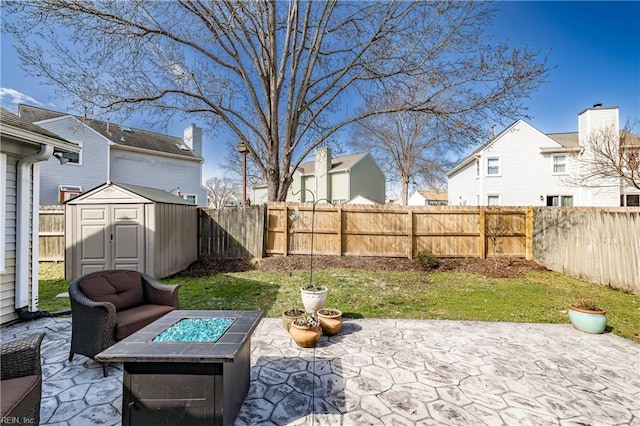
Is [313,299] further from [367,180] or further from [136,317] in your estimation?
[367,180]

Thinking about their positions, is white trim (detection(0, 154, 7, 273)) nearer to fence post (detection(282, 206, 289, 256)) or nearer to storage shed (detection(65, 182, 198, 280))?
storage shed (detection(65, 182, 198, 280))

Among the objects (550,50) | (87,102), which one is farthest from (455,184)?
(87,102)

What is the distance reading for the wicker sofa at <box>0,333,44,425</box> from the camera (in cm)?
179

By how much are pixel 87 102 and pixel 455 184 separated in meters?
22.3

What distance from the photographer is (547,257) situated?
8578mm

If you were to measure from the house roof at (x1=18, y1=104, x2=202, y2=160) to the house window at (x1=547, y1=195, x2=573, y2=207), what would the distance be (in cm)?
2106

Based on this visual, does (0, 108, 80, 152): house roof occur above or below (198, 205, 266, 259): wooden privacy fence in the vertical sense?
above

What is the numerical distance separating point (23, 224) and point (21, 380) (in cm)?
377

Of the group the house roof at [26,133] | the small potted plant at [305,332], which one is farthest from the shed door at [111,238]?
the small potted plant at [305,332]

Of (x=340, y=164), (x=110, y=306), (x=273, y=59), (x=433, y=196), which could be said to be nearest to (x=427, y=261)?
(x=110, y=306)

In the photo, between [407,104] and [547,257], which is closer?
[547,257]

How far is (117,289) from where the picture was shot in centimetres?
374

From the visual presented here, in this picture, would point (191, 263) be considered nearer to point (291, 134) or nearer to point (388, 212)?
point (291, 134)

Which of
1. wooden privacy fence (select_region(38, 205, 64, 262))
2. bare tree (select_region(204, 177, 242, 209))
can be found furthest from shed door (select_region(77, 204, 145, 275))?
bare tree (select_region(204, 177, 242, 209))
